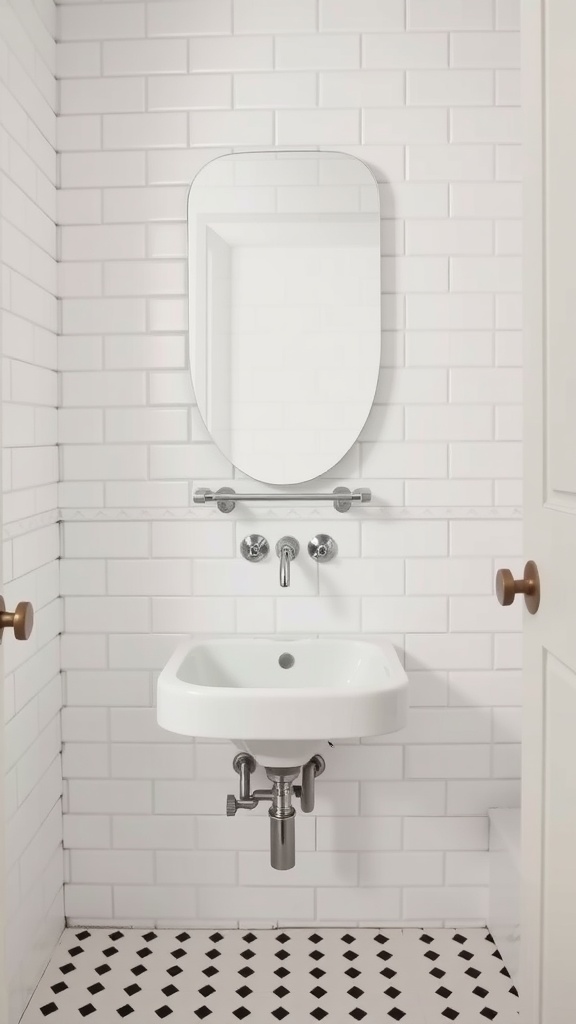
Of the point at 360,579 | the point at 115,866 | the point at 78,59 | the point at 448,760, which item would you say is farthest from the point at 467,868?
the point at 78,59

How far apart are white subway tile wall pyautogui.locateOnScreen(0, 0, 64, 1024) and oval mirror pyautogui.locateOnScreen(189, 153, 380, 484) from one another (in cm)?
38

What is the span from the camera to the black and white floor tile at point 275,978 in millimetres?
1859

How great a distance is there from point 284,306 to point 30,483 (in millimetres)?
766

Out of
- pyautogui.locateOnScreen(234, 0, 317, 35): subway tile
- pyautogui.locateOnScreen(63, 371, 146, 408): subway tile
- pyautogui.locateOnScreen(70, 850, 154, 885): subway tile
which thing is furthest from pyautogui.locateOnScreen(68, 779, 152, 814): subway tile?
pyautogui.locateOnScreen(234, 0, 317, 35): subway tile

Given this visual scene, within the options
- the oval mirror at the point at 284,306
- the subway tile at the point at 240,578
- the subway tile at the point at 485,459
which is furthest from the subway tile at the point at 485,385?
the subway tile at the point at 240,578

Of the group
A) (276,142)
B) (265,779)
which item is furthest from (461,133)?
(265,779)

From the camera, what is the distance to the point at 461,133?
2115 millimetres

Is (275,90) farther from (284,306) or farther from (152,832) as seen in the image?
(152,832)

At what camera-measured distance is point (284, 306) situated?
2111 millimetres

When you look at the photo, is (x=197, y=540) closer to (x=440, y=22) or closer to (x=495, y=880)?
(x=495, y=880)

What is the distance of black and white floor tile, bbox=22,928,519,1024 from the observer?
6.10 ft

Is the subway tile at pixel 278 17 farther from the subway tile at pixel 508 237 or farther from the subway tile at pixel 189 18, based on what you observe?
the subway tile at pixel 508 237

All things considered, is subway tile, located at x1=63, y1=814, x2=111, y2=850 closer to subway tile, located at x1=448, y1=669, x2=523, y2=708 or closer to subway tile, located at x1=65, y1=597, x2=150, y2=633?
subway tile, located at x1=65, y1=597, x2=150, y2=633

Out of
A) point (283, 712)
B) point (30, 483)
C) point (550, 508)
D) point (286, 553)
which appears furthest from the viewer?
point (286, 553)
